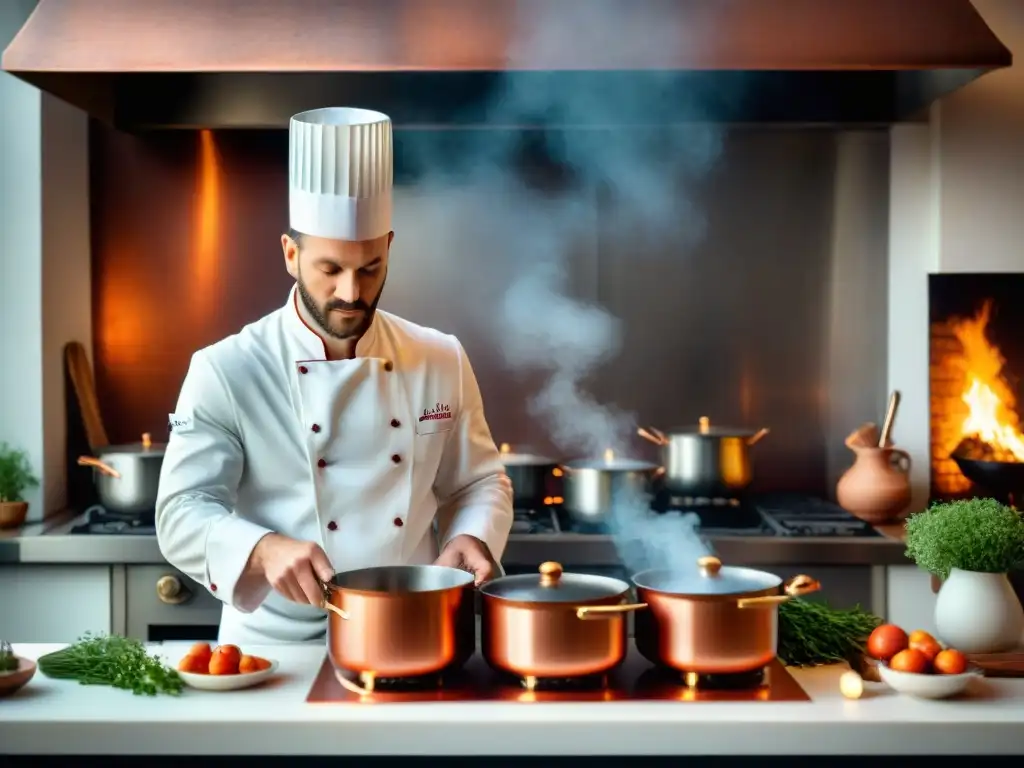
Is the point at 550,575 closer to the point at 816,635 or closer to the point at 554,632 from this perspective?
the point at 554,632

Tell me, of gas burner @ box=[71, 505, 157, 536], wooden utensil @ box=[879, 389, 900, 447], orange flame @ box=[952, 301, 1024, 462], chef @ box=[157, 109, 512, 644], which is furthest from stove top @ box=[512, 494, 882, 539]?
gas burner @ box=[71, 505, 157, 536]

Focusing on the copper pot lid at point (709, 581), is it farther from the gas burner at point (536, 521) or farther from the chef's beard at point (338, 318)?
the gas burner at point (536, 521)

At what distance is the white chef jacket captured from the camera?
7.45ft

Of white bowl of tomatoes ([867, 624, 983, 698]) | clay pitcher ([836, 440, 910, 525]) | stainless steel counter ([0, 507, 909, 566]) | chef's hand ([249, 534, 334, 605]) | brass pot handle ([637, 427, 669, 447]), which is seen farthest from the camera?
brass pot handle ([637, 427, 669, 447])

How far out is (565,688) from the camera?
1.71 metres

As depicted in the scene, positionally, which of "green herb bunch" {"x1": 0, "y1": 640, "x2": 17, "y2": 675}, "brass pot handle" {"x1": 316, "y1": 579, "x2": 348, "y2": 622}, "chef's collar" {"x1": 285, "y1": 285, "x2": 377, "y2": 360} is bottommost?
"green herb bunch" {"x1": 0, "y1": 640, "x2": 17, "y2": 675}

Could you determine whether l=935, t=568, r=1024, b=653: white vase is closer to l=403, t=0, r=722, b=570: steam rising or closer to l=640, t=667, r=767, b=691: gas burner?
l=640, t=667, r=767, b=691: gas burner

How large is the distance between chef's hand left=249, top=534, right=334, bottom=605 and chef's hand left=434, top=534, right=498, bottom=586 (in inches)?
11.2

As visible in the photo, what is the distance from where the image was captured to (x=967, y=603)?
6.33 ft

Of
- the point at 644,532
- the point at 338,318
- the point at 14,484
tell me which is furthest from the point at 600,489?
the point at 14,484

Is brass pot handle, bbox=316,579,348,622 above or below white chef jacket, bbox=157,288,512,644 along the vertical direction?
below

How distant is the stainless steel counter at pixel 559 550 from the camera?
2.99m

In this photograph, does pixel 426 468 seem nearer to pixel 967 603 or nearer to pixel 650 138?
pixel 967 603

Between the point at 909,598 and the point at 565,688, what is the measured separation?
1.64 metres
